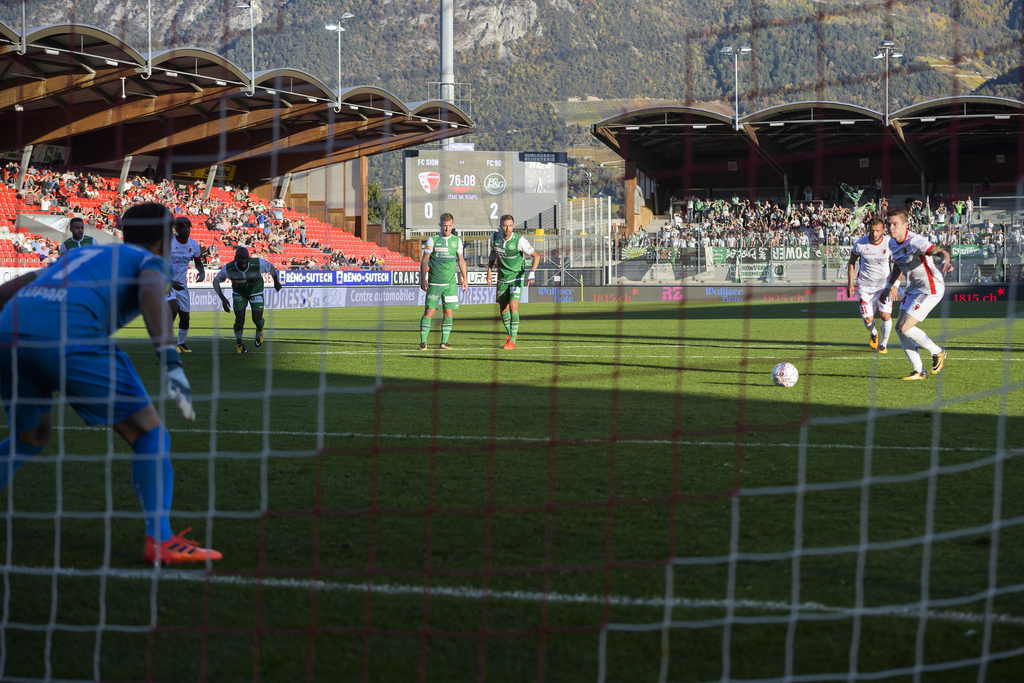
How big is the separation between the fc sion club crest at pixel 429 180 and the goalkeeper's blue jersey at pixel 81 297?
43536 millimetres

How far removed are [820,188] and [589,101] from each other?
125 ft

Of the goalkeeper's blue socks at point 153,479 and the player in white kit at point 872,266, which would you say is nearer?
the goalkeeper's blue socks at point 153,479

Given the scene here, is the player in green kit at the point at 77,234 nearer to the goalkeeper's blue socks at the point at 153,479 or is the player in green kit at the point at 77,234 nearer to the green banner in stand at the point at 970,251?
the goalkeeper's blue socks at the point at 153,479

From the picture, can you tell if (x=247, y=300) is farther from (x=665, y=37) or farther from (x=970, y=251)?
(x=970, y=251)

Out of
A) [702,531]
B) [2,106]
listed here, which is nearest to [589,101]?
[702,531]

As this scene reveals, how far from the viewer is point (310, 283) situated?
112 ft

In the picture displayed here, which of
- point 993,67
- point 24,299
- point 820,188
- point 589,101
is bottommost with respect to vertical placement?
point 24,299

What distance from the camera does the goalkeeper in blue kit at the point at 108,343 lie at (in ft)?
12.5

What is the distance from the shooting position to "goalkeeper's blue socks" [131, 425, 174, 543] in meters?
3.98

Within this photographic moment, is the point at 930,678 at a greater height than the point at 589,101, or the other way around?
the point at 589,101

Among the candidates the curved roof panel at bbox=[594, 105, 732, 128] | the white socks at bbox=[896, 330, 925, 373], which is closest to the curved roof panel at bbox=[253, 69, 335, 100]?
the curved roof panel at bbox=[594, 105, 732, 128]

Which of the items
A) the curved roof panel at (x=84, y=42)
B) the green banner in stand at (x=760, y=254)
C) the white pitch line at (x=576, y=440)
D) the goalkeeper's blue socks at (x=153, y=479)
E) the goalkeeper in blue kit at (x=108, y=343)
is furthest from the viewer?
the green banner in stand at (x=760, y=254)

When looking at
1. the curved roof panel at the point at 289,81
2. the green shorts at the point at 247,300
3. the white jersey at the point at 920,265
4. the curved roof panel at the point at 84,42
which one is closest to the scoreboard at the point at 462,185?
the curved roof panel at the point at 289,81

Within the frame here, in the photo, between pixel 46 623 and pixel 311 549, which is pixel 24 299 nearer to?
pixel 46 623
